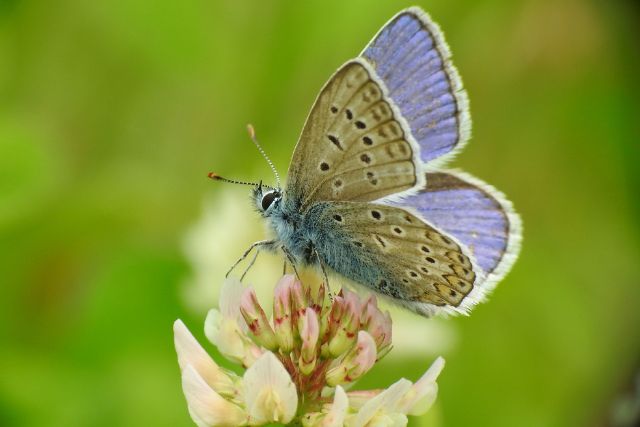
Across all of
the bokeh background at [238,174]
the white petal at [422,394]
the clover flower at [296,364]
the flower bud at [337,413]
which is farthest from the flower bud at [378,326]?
the bokeh background at [238,174]

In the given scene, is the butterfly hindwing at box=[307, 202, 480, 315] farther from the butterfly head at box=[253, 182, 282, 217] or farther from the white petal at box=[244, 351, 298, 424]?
the white petal at box=[244, 351, 298, 424]

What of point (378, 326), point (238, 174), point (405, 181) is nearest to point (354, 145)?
point (405, 181)

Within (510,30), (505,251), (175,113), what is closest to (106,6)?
(175,113)

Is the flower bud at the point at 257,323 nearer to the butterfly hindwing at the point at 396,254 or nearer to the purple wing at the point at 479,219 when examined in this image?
the butterfly hindwing at the point at 396,254

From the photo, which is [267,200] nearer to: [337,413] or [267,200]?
[267,200]

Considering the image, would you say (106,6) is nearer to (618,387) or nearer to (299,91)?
(299,91)
